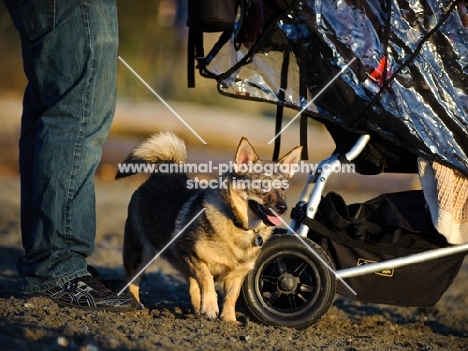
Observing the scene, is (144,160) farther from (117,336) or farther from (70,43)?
(117,336)

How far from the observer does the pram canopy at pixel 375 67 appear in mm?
3939

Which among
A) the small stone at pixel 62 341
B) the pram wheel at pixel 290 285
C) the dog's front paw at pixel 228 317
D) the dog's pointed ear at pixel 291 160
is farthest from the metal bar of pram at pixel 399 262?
the small stone at pixel 62 341

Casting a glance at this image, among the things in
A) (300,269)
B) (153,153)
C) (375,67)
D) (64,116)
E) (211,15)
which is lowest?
(300,269)

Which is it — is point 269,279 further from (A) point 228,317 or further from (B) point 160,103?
(B) point 160,103

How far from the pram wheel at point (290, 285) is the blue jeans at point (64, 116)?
89 cm

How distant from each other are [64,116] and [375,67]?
5.01ft

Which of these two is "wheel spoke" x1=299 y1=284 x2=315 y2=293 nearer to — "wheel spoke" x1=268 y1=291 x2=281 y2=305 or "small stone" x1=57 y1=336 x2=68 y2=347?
"wheel spoke" x1=268 y1=291 x2=281 y2=305

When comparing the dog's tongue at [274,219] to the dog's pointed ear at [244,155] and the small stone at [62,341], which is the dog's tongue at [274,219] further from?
the small stone at [62,341]

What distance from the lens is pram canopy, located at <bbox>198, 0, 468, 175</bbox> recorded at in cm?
394

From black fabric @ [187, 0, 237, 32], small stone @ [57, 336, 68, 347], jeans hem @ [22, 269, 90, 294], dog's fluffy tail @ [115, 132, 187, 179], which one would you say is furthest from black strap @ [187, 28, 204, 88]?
small stone @ [57, 336, 68, 347]

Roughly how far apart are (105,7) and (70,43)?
24 cm

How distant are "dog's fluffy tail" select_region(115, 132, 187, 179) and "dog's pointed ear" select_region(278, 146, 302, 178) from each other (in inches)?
26.6

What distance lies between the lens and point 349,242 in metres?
4.13

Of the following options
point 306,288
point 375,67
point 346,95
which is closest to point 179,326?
point 306,288
